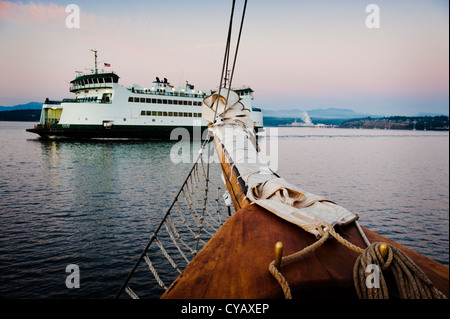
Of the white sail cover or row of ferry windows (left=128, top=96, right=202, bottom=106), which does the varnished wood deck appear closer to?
the white sail cover

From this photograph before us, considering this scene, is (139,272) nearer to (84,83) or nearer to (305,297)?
(305,297)

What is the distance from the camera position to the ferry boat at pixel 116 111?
36.2m

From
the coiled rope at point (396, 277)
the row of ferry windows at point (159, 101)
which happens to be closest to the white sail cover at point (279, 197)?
the coiled rope at point (396, 277)

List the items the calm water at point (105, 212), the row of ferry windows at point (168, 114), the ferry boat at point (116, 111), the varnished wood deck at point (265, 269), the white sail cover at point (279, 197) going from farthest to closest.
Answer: the row of ferry windows at point (168, 114) → the ferry boat at point (116, 111) → the calm water at point (105, 212) → the white sail cover at point (279, 197) → the varnished wood deck at point (265, 269)

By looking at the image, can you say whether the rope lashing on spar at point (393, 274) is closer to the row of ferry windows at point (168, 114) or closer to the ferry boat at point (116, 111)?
the ferry boat at point (116, 111)

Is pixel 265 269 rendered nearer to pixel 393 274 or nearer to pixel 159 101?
pixel 393 274

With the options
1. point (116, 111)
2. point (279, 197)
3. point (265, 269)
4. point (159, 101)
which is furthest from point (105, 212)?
point (159, 101)

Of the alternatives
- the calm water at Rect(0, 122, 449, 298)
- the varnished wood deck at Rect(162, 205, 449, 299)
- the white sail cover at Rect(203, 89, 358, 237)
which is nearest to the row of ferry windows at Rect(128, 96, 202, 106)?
the calm water at Rect(0, 122, 449, 298)

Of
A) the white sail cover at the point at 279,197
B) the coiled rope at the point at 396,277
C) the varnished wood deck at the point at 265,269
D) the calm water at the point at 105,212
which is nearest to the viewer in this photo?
the coiled rope at the point at 396,277

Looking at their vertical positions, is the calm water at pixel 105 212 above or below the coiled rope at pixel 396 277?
below

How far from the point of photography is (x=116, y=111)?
3809 cm

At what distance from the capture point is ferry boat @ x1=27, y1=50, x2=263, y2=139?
119 ft

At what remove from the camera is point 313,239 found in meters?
2.25
